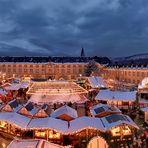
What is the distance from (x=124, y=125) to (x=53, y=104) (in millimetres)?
8431

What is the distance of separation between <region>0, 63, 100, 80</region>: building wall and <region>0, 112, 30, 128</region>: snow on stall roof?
135 feet

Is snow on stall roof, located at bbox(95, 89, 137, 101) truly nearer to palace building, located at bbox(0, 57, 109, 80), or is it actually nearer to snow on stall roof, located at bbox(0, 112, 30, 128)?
snow on stall roof, located at bbox(0, 112, 30, 128)

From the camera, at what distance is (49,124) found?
12.1 meters

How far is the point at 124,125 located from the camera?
12180mm

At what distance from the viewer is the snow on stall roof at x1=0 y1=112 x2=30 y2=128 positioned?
1266 cm

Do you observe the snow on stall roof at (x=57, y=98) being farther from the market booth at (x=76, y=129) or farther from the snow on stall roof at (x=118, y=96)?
the market booth at (x=76, y=129)

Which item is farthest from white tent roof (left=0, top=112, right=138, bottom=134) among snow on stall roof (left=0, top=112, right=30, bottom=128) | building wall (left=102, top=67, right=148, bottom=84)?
building wall (left=102, top=67, right=148, bottom=84)

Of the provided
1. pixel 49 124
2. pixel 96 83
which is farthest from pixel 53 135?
pixel 96 83

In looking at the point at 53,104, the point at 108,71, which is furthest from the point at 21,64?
the point at 53,104

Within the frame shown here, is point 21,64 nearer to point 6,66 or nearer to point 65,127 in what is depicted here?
point 6,66

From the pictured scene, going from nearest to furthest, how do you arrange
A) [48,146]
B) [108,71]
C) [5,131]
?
1. [48,146]
2. [5,131]
3. [108,71]

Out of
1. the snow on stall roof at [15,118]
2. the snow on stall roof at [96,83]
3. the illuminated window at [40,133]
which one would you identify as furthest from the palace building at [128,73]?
the illuminated window at [40,133]

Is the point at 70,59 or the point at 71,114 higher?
the point at 70,59

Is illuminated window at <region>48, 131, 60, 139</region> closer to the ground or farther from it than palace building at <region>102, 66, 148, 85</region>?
closer to the ground
